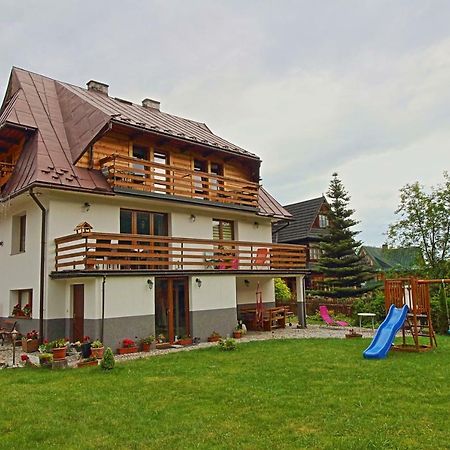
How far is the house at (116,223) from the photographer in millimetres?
13398

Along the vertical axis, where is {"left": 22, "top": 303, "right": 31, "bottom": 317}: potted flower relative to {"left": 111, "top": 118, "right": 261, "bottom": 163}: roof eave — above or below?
below

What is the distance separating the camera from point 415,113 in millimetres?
17422

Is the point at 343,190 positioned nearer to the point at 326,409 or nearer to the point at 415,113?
the point at 415,113

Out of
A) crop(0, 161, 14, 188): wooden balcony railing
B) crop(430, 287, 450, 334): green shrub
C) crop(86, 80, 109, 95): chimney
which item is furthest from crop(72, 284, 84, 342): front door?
crop(430, 287, 450, 334): green shrub

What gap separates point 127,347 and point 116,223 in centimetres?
443

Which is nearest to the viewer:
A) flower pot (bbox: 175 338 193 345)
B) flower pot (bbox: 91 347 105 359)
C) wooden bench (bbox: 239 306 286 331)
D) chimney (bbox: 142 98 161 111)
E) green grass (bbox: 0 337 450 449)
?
green grass (bbox: 0 337 450 449)

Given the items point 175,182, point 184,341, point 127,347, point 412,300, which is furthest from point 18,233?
point 412,300

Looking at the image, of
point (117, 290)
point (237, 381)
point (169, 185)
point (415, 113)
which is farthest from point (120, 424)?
point (415, 113)

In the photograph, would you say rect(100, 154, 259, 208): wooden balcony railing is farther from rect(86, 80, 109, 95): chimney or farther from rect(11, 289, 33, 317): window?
rect(86, 80, 109, 95): chimney

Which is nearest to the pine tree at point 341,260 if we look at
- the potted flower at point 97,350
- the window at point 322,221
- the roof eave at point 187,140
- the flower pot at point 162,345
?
the window at point 322,221

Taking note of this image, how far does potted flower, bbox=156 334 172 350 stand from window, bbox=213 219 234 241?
5.39 meters

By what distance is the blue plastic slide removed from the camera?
35.4 ft

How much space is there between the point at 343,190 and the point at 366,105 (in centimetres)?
1579

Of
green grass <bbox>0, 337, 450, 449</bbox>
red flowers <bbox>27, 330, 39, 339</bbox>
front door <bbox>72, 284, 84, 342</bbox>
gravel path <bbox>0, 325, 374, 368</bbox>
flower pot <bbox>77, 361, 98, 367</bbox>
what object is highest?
front door <bbox>72, 284, 84, 342</bbox>
